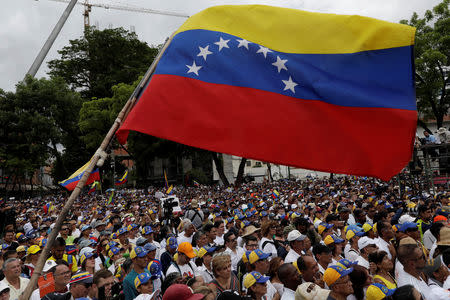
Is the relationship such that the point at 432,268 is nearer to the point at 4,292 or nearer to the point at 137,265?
the point at 137,265

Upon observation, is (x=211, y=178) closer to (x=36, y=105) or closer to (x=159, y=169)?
(x=159, y=169)

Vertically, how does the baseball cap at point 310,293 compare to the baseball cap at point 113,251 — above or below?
above

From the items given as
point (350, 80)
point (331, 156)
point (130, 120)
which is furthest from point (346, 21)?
point (130, 120)

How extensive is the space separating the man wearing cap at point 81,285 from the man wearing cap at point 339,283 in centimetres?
301

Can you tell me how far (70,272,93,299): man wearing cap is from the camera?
4664 millimetres

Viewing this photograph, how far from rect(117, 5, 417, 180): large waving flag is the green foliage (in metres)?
34.5

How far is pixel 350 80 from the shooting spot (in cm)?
446

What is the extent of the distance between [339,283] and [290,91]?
2.29m

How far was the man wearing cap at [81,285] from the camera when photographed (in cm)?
466

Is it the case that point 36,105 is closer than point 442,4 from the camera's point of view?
No

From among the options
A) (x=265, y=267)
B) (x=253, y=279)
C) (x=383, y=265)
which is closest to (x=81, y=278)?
(x=253, y=279)

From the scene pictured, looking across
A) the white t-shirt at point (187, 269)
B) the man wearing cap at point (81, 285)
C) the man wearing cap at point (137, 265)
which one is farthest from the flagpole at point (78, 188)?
the white t-shirt at point (187, 269)

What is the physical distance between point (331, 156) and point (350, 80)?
98 cm

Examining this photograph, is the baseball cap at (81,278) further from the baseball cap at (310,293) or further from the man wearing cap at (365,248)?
the man wearing cap at (365,248)
